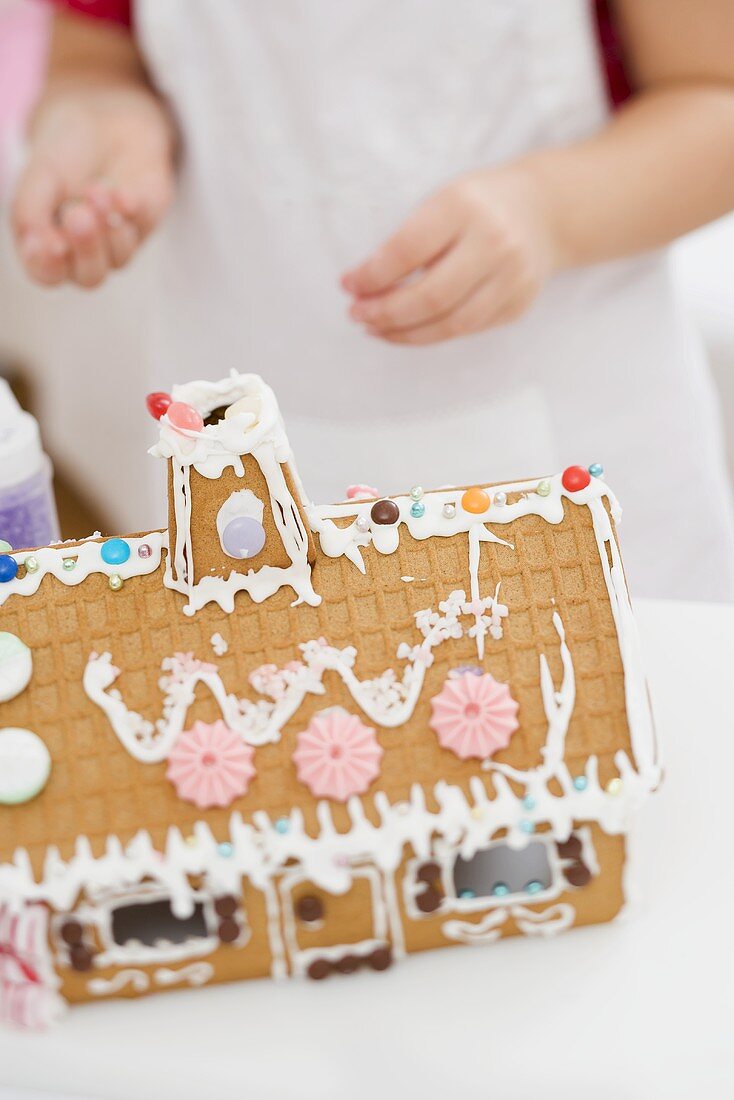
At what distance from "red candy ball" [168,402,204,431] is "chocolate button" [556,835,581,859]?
0.89 ft

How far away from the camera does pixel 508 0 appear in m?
0.79

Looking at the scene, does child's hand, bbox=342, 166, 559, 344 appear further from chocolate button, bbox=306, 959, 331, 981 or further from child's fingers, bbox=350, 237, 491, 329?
chocolate button, bbox=306, 959, 331, 981

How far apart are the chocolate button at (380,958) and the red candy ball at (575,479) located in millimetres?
257

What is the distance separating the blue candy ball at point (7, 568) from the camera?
52 centimetres

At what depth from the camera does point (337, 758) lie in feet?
1.59

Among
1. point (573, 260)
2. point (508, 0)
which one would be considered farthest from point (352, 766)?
point (508, 0)

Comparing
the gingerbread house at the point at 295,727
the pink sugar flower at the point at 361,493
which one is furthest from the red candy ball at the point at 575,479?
the pink sugar flower at the point at 361,493

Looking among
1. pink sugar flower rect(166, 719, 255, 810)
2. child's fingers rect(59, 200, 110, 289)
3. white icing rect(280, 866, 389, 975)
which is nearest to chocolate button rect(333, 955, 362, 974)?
white icing rect(280, 866, 389, 975)

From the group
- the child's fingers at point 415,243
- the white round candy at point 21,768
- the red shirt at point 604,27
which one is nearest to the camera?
the white round candy at point 21,768

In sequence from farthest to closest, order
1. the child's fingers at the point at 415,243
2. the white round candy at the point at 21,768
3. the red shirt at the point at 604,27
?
the red shirt at the point at 604,27 → the child's fingers at the point at 415,243 → the white round candy at the point at 21,768

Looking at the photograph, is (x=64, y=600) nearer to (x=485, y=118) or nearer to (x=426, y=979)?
(x=426, y=979)

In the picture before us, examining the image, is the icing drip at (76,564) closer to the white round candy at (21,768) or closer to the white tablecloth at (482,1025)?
the white round candy at (21,768)

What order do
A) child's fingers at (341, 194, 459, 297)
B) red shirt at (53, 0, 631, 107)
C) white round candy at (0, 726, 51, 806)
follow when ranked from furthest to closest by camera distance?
red shirt at (53, 0, 631, 107)
child's fingers at (341, 194, 459, 297)
white round candy at (0, 726, 51, 806)

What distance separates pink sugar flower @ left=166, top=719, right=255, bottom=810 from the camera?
19.0 inches
